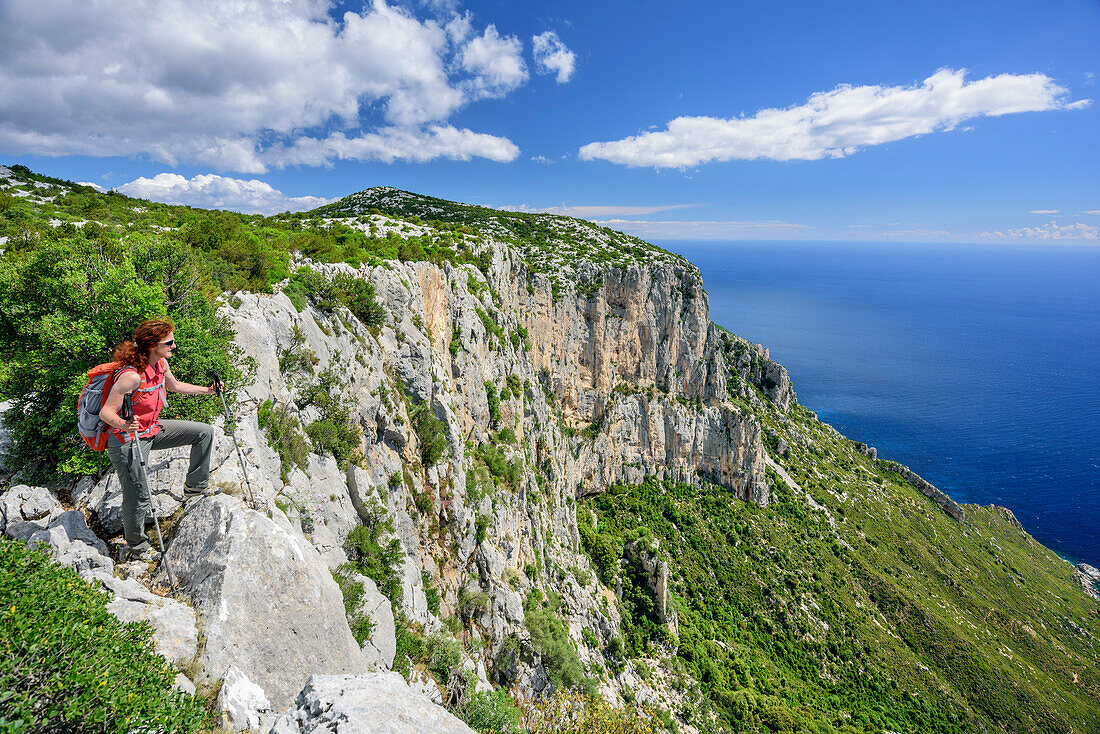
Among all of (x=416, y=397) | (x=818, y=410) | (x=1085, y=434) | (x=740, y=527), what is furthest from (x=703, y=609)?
(x=1085, y=434)

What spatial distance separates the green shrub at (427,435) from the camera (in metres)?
16.7

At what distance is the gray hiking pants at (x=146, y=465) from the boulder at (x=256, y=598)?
48 cm

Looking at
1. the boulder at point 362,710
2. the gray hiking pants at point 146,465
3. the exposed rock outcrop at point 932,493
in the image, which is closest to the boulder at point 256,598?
the gray hiking pants at point 146,465

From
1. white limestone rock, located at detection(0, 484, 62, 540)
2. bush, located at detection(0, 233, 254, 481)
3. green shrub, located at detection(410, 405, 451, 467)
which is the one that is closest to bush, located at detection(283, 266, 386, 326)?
green shrub, located at detection(410, 405, 451, 467)

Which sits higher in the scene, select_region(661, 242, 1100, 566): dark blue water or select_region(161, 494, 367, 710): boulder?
select_region(161, 494, 367, 710): boulder

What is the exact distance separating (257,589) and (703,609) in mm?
45414

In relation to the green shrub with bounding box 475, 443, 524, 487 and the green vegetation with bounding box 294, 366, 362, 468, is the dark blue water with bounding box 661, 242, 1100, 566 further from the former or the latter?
the green vegetation with bounding box 294, 366, 362, 468

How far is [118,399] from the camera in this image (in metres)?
5.68

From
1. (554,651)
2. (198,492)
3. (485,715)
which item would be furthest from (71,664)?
(554,651)

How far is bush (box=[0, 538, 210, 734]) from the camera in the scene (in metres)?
3.38

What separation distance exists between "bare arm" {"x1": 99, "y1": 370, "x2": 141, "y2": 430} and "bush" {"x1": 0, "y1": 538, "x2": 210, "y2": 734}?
1632 mm

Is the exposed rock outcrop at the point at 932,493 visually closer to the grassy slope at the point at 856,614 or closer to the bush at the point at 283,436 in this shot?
the grassy slope at the point at 856,614

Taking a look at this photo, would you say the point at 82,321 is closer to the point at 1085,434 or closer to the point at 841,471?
the point at 841,471

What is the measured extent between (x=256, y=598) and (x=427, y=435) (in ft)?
35.1
